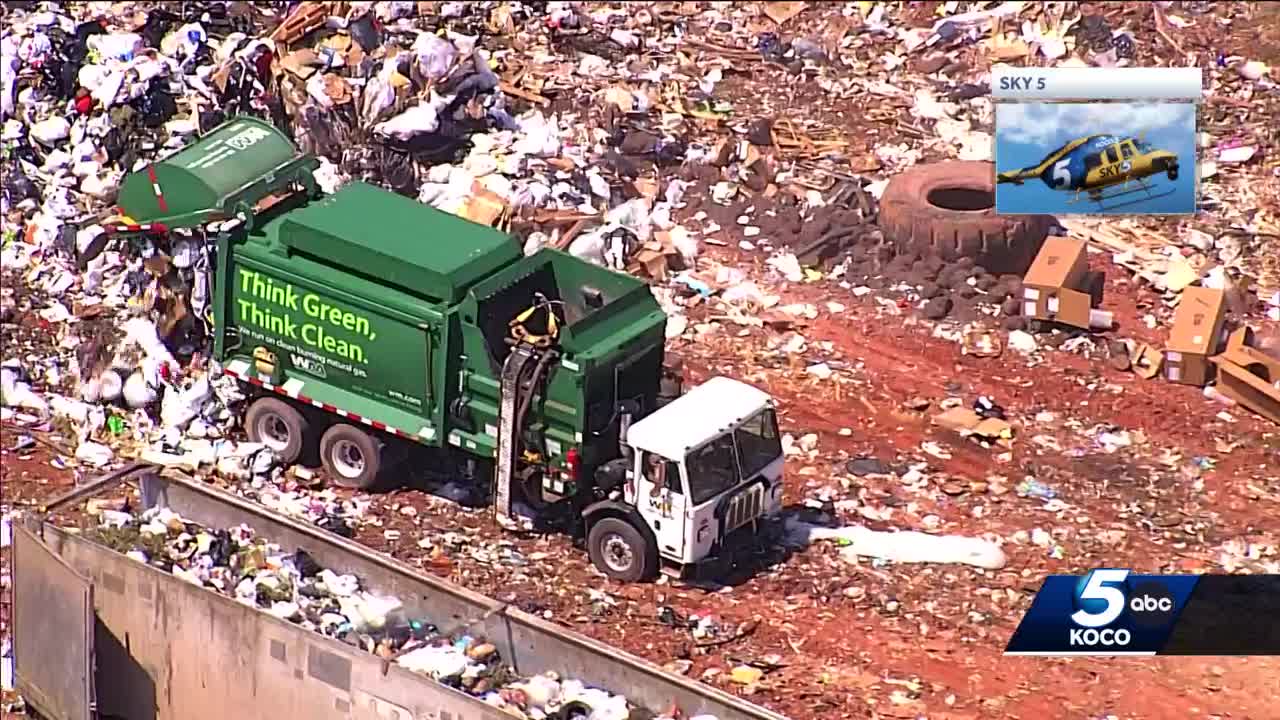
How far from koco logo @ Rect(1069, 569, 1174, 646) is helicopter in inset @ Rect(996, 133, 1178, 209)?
5981 millimetres

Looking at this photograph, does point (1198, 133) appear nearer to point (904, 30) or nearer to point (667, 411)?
point (904, 30)

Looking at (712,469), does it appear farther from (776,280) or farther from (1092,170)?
(1092,170)

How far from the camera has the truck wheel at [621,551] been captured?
15.5 metres

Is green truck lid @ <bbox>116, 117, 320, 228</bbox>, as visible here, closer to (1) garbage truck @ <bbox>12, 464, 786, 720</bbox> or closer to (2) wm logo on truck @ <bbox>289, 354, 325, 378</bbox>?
(2) wm logo on truck @ <bbox>289, 354, 325, 378</bbox>

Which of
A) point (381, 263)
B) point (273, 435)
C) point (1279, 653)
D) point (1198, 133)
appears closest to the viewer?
point (1279, 653)

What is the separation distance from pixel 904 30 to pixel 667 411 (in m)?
10.7

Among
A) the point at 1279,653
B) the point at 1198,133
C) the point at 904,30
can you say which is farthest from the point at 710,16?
the point at 1279,653

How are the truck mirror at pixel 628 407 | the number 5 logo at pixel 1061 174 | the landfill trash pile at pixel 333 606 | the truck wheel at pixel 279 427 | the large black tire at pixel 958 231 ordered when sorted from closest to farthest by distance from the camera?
the landfill trash pile at pixel 333 606 < the truck mirror at pixel 628 407 < the truck wheel at pixel 279 427 < the large black tire at pixel 958 231 < the number 5 logo at pixel 1061 174

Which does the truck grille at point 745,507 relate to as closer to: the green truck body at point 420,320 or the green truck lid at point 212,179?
the green truck body at point 420,320

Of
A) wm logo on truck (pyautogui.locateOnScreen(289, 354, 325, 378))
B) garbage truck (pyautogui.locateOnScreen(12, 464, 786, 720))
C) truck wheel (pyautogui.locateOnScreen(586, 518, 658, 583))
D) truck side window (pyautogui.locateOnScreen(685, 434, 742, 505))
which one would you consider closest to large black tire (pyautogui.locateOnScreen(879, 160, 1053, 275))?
truck side window (pyautogui.locateOnScreen(685, 434, 742, 505))

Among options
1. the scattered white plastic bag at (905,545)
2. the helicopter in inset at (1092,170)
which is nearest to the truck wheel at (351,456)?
the scattered white plastic bag at (905,545)

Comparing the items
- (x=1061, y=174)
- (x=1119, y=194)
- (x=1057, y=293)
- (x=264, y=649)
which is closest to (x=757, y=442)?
(x=264, y=649)

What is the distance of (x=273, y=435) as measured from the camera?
1725 centimetres

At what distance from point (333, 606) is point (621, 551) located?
2.31 meters
